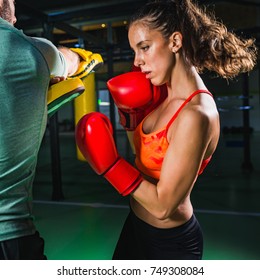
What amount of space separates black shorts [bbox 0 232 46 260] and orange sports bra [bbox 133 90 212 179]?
1.36 feet

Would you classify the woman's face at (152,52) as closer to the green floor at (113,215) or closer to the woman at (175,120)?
the woman at (175,120)

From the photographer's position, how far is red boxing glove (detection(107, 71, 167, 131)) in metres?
1.14

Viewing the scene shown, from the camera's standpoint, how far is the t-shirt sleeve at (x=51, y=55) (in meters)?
0.78

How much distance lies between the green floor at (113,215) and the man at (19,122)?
151 centimetres

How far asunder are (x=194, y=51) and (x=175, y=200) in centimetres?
46

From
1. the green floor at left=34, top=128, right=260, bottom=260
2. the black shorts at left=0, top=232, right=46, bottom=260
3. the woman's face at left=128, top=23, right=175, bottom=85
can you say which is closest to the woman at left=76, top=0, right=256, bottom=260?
the woman's face at left=128, top=23, right=175, bottom=85

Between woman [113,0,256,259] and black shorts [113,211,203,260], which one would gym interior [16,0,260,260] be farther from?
black shorts [113,211,203,260]

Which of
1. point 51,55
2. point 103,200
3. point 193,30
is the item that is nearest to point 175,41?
point 193,30

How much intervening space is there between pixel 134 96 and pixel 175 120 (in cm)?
24

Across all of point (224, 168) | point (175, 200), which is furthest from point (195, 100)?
point (224, 168)

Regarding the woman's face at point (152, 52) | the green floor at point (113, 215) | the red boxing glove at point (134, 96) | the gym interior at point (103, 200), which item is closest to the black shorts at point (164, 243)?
the red boxing glove at point (134, 96)

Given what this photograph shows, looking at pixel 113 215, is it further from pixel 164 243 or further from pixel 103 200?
pixel 164 243
